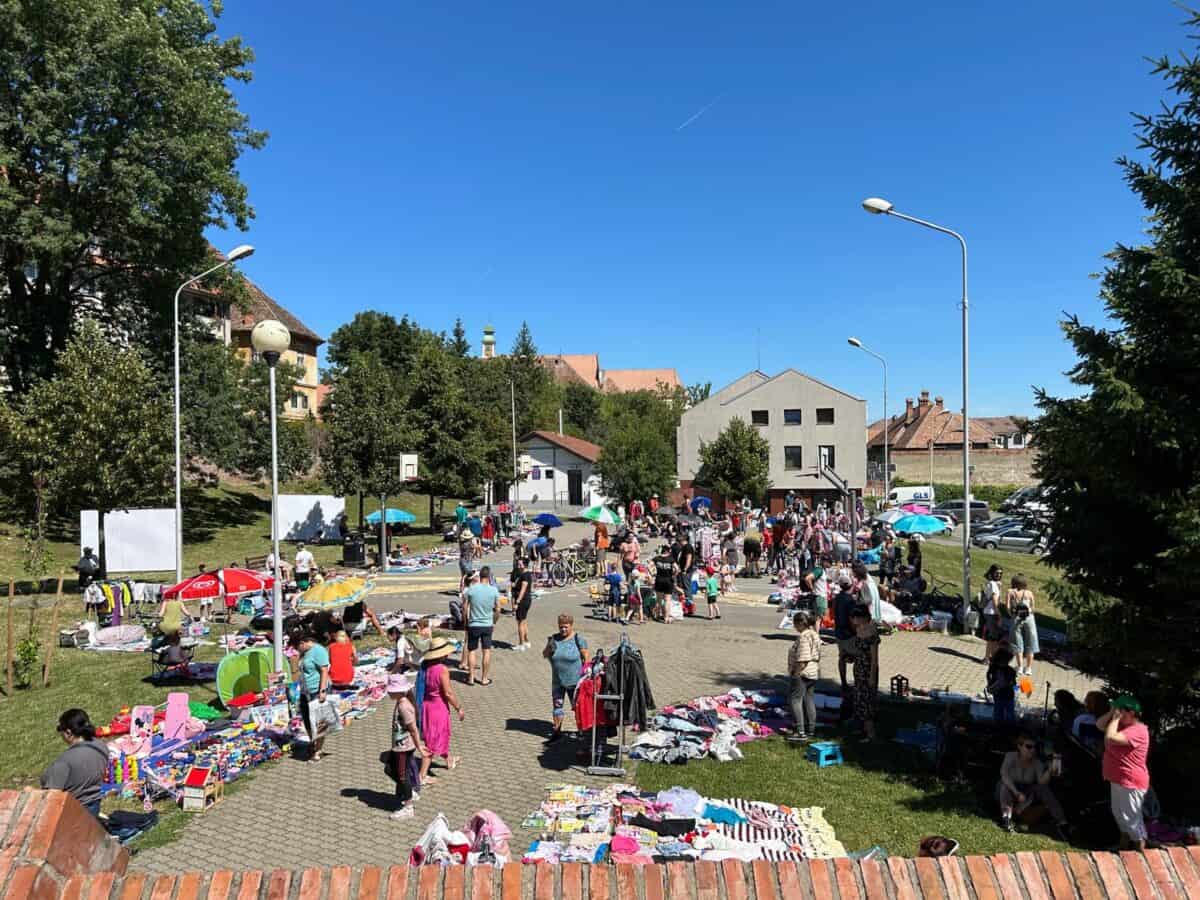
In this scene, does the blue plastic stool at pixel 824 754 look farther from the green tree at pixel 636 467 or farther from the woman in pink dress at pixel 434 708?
the green tree at pixel 636 467

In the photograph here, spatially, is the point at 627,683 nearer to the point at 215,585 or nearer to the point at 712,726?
the point at 712,726

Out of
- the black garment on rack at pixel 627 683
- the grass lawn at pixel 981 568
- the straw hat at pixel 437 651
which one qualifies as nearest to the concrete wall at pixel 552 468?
the grass lawn at pixel 981 568

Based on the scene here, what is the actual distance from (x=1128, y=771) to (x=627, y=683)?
502 cm

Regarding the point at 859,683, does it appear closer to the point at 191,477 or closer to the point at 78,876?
the point at 78,876

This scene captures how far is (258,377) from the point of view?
46.0 metres

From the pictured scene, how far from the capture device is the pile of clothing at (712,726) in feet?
32.6

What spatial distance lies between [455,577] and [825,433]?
34590 mm

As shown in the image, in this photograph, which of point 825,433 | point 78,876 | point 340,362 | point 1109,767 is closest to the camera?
point 78,876

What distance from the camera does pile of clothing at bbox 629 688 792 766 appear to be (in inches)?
391

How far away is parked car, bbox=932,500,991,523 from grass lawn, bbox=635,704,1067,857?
120ft

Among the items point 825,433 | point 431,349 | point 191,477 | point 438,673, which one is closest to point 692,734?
point 438,673

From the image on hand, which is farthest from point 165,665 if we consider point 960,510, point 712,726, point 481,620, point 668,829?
point 960,510

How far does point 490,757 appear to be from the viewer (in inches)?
393

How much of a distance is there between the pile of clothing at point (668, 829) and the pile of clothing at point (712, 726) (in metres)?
1.25
